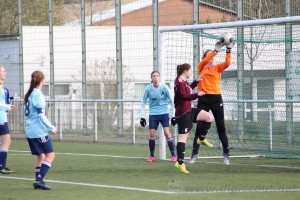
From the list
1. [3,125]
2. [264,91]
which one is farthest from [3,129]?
[264,91]

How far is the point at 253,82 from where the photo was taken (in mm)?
19766

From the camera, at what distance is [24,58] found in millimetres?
30438

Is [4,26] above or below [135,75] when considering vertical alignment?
above

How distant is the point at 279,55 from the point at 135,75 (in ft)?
28.9

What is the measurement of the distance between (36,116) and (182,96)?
3.13m

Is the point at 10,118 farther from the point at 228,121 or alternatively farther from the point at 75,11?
the point at 228,121

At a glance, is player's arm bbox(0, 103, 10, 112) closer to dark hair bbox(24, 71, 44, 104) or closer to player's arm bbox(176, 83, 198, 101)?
dark hair bbox(24, 71, 44, 104)

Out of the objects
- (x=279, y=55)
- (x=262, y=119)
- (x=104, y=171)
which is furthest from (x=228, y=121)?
(x=104, y=171)

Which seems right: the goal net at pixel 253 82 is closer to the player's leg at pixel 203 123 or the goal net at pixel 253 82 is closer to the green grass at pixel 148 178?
the green grass at pixel 148 178

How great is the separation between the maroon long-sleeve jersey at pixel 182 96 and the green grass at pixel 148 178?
1.20 metres

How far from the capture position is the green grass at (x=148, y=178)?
1184 centimetres

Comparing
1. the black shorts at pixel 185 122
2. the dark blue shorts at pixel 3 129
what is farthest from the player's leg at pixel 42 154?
the black shorts at pixel 185 122

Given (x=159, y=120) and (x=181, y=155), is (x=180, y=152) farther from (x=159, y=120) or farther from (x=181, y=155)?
(x=159, y=120)

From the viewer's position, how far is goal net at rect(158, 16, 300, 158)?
18.0 meters
